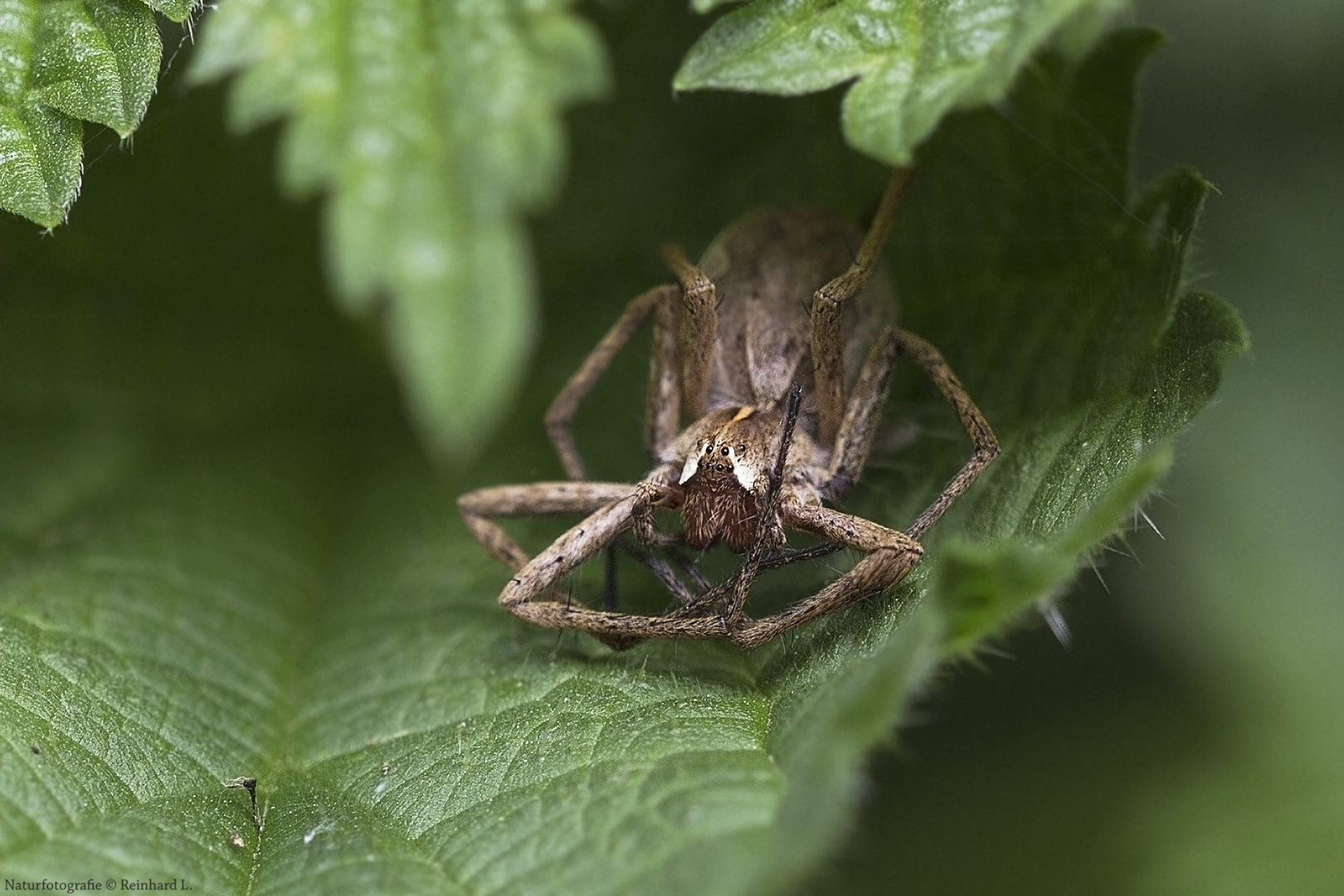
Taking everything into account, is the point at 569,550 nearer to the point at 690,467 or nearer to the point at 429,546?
the point at 690,467

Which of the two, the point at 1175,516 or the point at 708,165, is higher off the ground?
the point at 708,165

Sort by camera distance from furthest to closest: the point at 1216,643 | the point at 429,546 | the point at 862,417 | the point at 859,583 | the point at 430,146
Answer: the point at 1216,643 < the point at 429,546 < the point at 862,417 < the point at 859,583 < the point at 430,146

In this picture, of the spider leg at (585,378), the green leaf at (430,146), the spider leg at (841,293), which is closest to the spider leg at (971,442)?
the spider leg at (841,293)

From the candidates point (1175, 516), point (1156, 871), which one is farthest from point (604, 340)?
point (1156, 871)

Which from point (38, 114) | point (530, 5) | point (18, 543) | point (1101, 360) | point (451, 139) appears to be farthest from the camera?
point (18, 543)

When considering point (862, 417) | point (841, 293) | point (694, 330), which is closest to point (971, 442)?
point (862, 417)

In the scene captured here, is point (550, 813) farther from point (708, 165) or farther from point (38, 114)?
point (708, 165)

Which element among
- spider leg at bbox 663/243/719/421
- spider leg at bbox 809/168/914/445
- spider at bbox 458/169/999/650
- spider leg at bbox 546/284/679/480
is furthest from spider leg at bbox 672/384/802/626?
spider leg at bbox 546/284/679/480
